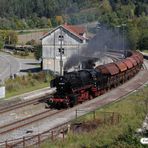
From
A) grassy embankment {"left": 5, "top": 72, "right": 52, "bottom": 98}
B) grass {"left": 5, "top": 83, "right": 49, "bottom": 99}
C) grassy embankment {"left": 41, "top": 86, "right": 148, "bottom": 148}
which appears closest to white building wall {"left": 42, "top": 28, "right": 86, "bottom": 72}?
grassy embankment {"left": 5, "top": 72, "right": 52, "bottom": 98}

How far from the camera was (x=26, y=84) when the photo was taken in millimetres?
44531

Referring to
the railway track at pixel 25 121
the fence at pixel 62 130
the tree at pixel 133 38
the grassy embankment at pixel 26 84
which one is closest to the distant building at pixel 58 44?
the grassy embankment at pixel 26 84

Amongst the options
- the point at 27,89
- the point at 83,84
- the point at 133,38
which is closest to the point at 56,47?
the point at 27,89

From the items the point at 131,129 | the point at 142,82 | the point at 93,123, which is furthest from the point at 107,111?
the point at 142,82

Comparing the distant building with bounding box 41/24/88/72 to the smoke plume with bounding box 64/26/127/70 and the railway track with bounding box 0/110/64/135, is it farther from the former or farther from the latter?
the railway track with bounding box 0/110/64/135

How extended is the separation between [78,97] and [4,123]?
7679 millimetres

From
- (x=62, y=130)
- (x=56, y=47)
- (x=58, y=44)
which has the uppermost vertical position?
(x=58, y=44)

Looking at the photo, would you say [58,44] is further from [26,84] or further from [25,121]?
[25,121]

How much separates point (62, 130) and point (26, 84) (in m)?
19.7

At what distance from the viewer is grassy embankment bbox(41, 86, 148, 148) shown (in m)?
18.4

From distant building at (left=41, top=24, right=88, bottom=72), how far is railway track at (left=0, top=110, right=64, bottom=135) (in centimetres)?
3590

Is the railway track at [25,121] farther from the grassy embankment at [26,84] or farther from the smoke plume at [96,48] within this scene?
the smoke plume at [96,48]

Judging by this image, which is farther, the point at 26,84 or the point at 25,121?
the point at 26,84

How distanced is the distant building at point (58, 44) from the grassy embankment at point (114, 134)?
36326 millimetres
